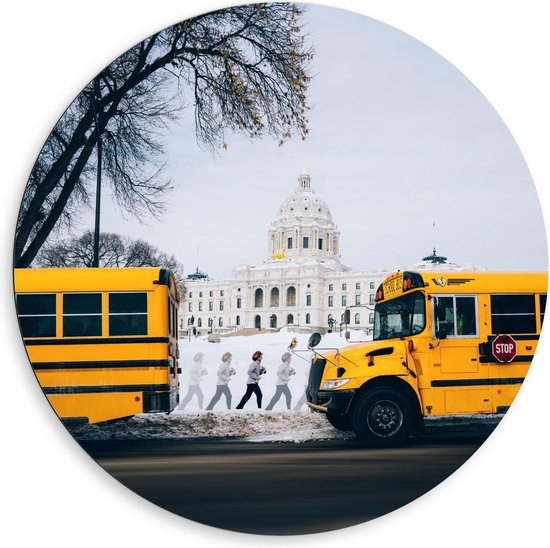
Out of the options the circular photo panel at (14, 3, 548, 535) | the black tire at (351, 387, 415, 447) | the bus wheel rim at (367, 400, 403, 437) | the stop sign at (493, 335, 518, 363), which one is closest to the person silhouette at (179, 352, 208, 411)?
the circular photo panel at (14, 3, 548, 535)

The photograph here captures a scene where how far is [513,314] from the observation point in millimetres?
4355

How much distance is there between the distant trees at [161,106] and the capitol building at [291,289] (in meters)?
0.62

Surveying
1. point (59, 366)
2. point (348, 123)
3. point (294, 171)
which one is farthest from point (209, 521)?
point (348, 123)

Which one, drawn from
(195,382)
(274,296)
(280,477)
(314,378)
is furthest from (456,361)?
(195,382)

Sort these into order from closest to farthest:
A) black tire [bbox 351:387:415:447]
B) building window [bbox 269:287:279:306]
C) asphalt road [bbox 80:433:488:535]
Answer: asphalt road [bbox 80:433:488:535] → black tire [bbox 351:387:415:447] → building window [bbox 269:287:279:306]

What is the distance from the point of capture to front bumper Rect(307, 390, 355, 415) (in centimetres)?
432

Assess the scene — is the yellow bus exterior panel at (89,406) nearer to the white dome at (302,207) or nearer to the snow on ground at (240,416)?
the snow on ground at (240,416)

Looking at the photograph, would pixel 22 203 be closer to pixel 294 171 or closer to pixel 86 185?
pixel 86 185

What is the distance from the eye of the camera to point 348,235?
14.1ft

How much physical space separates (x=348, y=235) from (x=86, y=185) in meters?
1.87

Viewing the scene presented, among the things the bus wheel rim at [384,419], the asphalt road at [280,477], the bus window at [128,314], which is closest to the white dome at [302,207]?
the bus window at [128,314]

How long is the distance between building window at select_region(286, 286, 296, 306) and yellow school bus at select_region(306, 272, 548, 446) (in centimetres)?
30

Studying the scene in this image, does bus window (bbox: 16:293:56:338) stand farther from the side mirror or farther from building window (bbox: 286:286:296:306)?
the side mirror

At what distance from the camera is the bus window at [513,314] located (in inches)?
170
